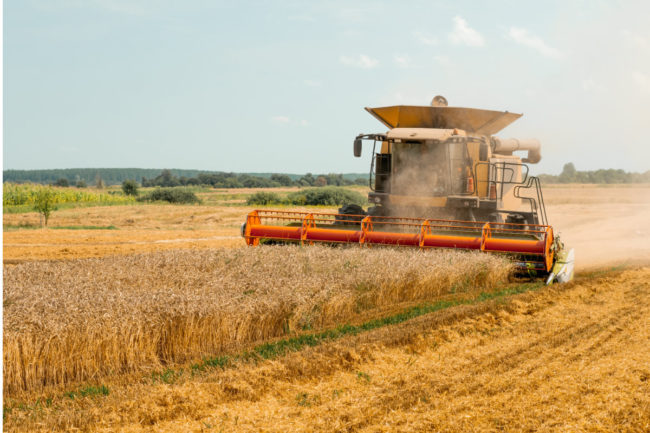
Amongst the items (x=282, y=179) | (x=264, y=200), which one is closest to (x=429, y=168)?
(x=264, y=200)

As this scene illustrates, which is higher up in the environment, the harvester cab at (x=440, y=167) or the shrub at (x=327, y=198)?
the harvester cab at (x=440, y=167)

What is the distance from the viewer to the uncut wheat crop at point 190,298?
603 centimetres

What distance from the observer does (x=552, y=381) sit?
18.5 feet

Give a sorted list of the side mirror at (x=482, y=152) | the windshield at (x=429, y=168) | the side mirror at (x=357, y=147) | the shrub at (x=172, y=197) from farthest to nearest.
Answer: the shrub at (x=172, y=197) → the side mirror at (x=357, y=147) → the windshield at (x=429, y=168) → the side mirror at (x=482, y=152)

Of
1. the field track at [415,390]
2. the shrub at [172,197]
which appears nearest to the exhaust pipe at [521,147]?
the field track at [415,390]

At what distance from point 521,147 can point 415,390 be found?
36.1ft

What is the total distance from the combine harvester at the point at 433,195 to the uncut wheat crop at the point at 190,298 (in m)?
0.98

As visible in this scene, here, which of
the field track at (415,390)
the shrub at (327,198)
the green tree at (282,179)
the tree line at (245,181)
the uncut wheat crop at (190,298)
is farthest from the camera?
the green tree at (282,179)

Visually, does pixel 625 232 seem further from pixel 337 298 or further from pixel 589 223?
pixel 337 298

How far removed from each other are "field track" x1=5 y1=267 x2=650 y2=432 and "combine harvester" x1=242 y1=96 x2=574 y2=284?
446cm

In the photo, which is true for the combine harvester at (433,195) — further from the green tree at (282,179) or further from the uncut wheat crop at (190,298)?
the green tree at (282,179)

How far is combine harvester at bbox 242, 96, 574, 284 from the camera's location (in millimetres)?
12312

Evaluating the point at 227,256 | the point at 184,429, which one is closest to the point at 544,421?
→ the point at 184,429

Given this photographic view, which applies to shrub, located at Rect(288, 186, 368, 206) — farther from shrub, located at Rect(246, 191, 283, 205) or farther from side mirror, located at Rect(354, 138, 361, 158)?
side mirror, located at Rect(354, 138, 361, 158)
